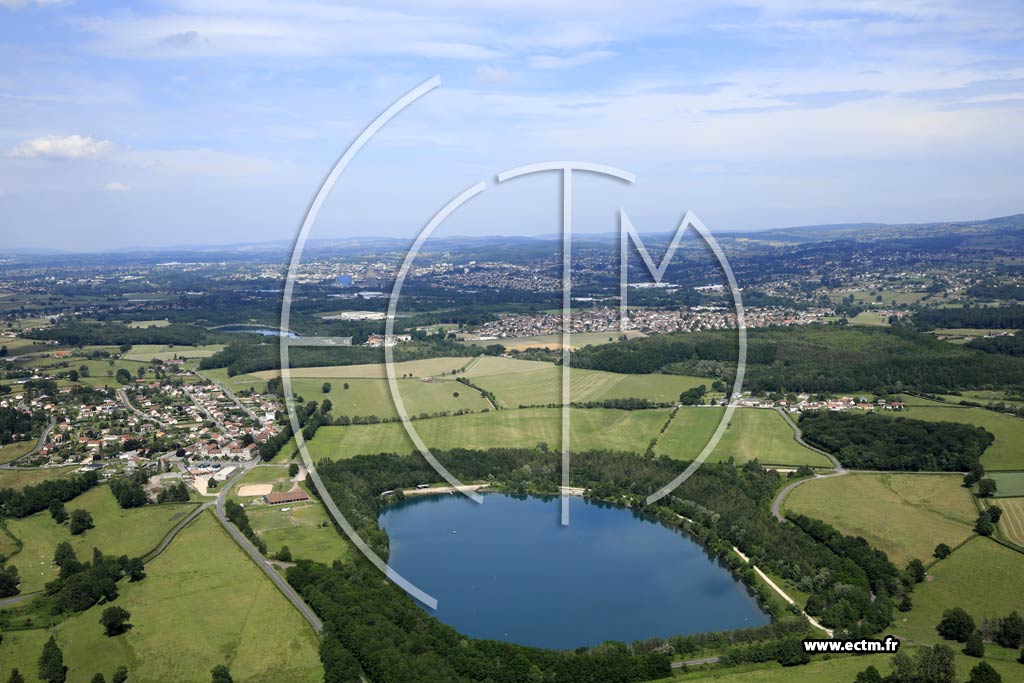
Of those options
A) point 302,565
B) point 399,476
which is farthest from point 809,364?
point 302,565

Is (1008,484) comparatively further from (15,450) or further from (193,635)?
(15,450)

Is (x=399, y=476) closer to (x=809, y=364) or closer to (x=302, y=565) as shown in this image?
(x=302, y=565)

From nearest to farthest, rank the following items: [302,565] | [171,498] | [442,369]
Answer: [302,565], [171,498], [442,369]

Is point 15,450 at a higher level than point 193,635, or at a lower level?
higher

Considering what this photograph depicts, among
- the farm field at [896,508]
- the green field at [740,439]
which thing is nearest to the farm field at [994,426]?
the farm field at [896,508]

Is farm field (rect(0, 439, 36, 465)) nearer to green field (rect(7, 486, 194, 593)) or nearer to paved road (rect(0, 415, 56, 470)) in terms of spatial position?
paved road (rect(0, 415, 56, 470))

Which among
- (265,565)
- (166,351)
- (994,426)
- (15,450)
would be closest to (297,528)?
(265,565)
